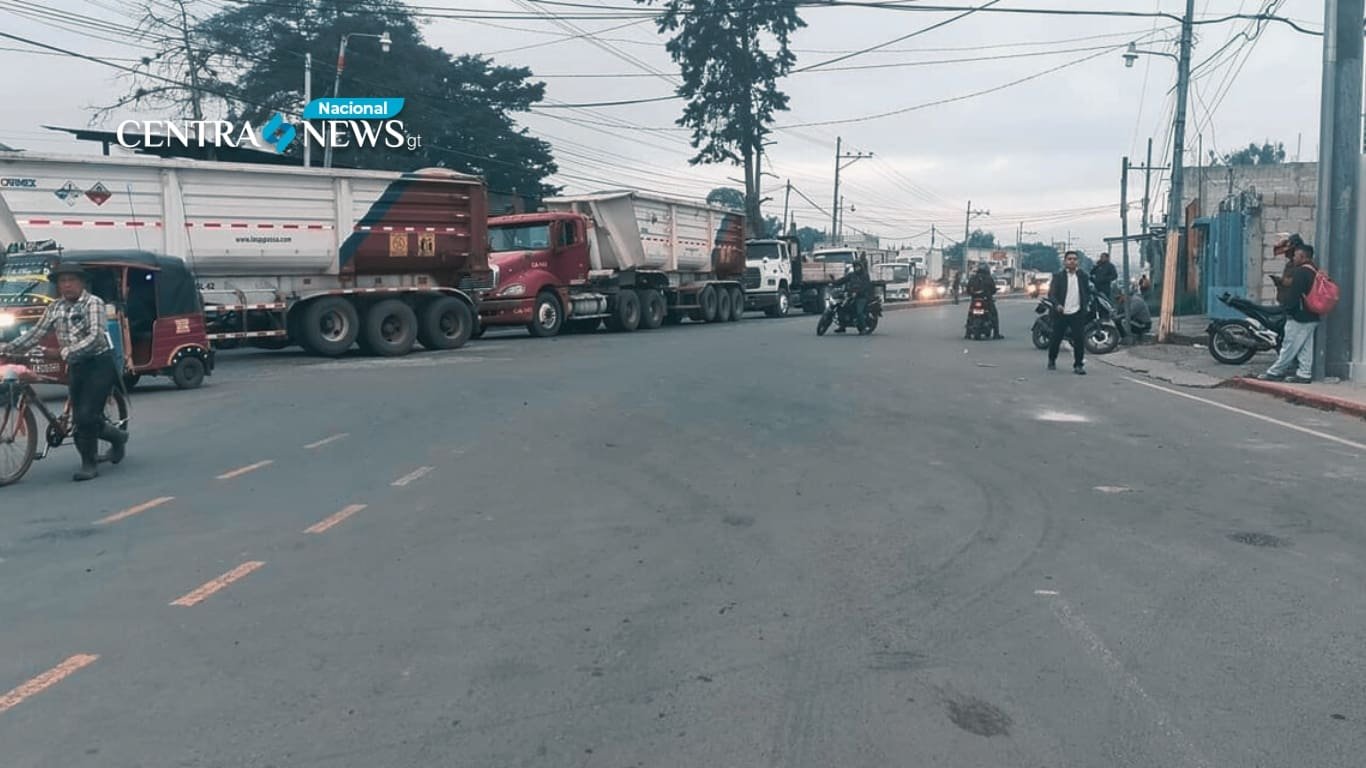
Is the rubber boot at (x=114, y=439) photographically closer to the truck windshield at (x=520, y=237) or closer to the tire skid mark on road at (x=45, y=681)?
the tire skid mark on road at (x=45, y=681)

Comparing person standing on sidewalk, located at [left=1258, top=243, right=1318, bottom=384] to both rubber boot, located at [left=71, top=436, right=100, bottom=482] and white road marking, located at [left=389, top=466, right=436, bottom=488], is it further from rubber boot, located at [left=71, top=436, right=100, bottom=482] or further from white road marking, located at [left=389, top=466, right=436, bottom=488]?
rubber boot, located at [left=71, top=436, right=100, bottom=482]

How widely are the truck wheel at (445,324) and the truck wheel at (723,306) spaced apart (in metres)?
13.1

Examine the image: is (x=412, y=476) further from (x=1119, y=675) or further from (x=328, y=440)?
(x=1119, y=675)

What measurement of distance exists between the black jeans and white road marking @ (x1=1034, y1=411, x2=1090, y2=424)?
8.52 meters

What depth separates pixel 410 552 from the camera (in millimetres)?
6691

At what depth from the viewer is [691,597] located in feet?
19.0

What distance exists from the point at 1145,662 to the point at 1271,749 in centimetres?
87

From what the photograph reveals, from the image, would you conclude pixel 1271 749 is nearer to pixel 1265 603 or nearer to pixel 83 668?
pixel 1265 603

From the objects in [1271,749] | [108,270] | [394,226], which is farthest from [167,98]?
[1271,749]

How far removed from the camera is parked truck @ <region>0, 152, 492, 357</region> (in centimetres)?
1759

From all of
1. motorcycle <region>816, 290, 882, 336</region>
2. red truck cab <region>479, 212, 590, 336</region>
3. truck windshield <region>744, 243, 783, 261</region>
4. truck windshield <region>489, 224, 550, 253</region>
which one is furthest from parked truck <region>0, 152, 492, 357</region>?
truck windshield <region>744, 243, 783, 261</region>

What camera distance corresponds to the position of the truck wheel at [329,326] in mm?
20594

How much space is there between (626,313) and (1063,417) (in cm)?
1867

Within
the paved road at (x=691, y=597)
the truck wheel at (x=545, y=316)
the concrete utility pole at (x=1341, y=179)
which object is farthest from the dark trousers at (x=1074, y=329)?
the truck wheel at (x=545, y=316)
